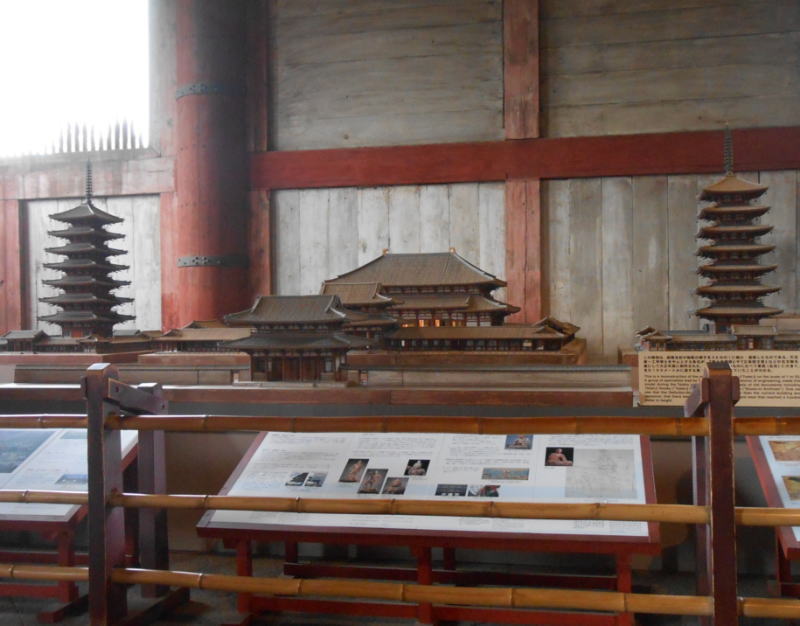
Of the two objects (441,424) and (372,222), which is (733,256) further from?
(441,424)

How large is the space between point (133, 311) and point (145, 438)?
5.47 meters

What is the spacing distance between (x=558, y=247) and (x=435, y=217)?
1.18 m

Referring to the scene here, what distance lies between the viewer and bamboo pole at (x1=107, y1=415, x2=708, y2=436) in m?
2.04

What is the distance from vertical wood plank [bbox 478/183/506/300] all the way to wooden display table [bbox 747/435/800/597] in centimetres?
449

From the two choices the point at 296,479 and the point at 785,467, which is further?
the point at 296,479

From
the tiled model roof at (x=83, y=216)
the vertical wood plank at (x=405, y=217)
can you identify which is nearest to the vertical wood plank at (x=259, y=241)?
the vertical wood plank at (x=405, y=217)

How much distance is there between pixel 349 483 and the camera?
2.59 m

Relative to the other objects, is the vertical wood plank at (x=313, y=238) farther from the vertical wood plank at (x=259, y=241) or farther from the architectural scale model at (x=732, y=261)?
the architectural scale model at (x=732, y=261)

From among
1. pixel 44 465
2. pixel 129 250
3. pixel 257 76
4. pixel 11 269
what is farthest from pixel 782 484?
pixel 11 269

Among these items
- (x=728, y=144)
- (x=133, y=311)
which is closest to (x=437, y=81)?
(x=728, y=144)

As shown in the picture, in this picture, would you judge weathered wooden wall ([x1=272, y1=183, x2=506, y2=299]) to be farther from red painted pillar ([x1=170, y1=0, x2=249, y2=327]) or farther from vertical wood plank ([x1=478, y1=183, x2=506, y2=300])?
red painted pillar ([x1=170, y1=0, x2=249, y2=327])

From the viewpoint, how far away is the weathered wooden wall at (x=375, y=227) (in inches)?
278

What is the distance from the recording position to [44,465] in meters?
2.80

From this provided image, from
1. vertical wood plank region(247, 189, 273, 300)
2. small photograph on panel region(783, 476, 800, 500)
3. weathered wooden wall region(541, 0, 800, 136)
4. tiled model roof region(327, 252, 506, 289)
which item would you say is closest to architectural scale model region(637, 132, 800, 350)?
tiled model roof region(327, 252, 506, 289)
